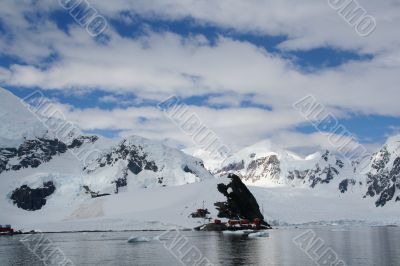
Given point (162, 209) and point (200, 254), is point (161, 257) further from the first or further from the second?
point (162, 209)

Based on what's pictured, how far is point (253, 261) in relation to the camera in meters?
64.9

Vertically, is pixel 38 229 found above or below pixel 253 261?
above

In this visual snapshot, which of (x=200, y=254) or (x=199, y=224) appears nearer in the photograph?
(x=200, y=254)

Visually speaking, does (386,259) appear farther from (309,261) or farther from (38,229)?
(38,229)

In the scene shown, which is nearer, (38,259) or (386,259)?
(386,259)

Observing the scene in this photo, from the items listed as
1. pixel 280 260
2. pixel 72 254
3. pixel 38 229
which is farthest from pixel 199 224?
pixel 280 260

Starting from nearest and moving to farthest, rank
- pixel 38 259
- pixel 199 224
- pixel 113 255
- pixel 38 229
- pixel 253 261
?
pixel 253 261
pixel 38 259
pixel 113 255
pixel 199 224
pixel 38 229

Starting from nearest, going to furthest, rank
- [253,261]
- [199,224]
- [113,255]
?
[253,261] → [113,255] → [199,224]

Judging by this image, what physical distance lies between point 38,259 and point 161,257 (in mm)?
16547

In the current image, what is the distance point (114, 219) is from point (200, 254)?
Result: 412 ft

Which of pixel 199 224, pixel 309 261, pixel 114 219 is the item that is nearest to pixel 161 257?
pixel 309 261

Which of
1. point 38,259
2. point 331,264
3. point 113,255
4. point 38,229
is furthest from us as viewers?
point 38,229

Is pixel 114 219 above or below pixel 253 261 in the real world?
above

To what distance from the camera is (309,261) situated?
63.3 meters
